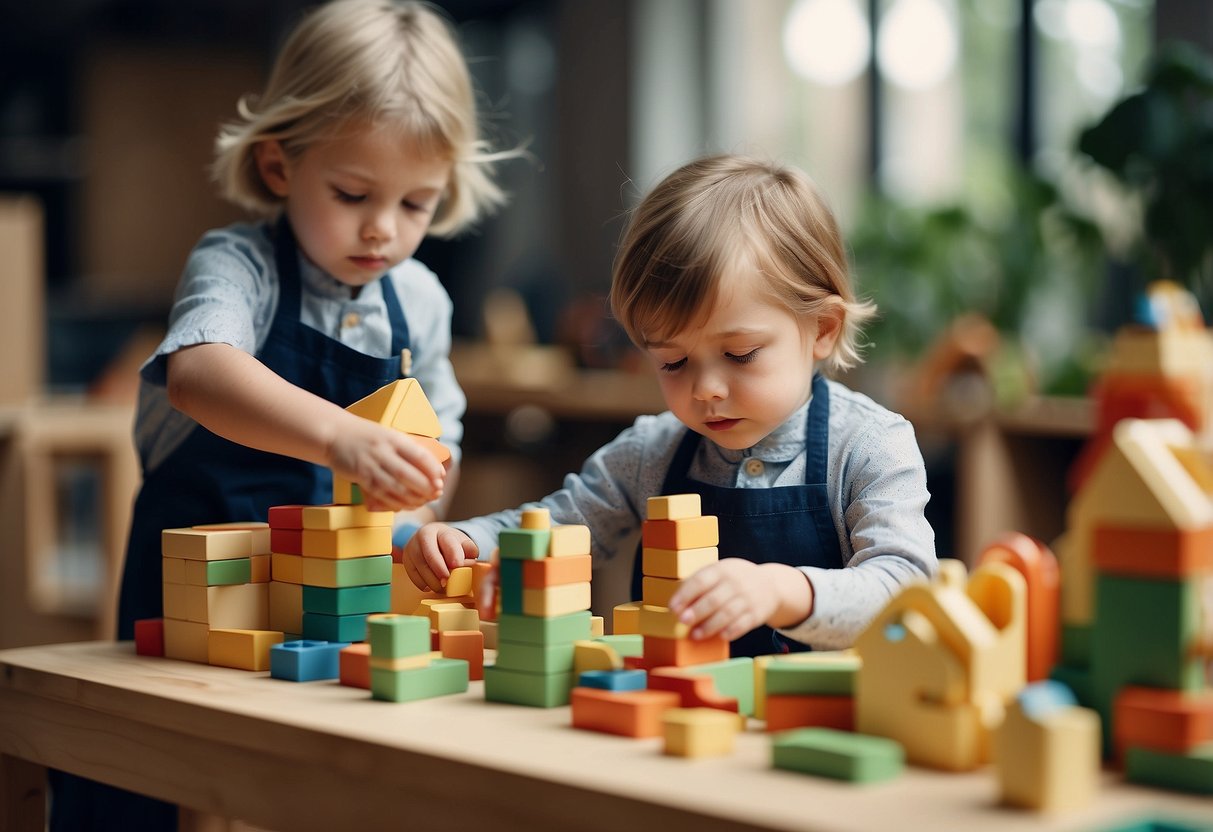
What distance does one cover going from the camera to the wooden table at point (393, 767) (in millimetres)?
702

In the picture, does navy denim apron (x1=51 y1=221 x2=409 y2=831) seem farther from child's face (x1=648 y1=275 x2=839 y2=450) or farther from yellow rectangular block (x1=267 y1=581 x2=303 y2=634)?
child's face (x1=648 y1=275 x2=839 y2=450)

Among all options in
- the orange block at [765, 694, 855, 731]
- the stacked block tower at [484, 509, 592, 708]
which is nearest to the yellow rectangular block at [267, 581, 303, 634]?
the stacked block tower at [484, 509, 592, 708]

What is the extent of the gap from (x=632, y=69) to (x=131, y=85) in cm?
264

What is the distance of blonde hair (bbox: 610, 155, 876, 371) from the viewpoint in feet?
3.75

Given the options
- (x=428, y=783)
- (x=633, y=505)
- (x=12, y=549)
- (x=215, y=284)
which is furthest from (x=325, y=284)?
(x=12, y=549)

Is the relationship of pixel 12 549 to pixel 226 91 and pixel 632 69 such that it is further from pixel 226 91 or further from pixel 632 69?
pixel 226 91

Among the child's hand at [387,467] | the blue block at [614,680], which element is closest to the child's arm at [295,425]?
the child's hand at [387,467]

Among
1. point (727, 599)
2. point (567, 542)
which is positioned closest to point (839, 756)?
point (727, 599)

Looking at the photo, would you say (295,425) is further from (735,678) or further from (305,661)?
(735,678)

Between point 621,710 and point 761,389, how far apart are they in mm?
388

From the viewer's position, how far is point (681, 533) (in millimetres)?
959

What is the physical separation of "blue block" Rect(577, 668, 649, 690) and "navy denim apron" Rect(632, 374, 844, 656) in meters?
0.29

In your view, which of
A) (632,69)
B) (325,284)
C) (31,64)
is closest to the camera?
(325,284)

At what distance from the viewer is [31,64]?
6426 millimetres
